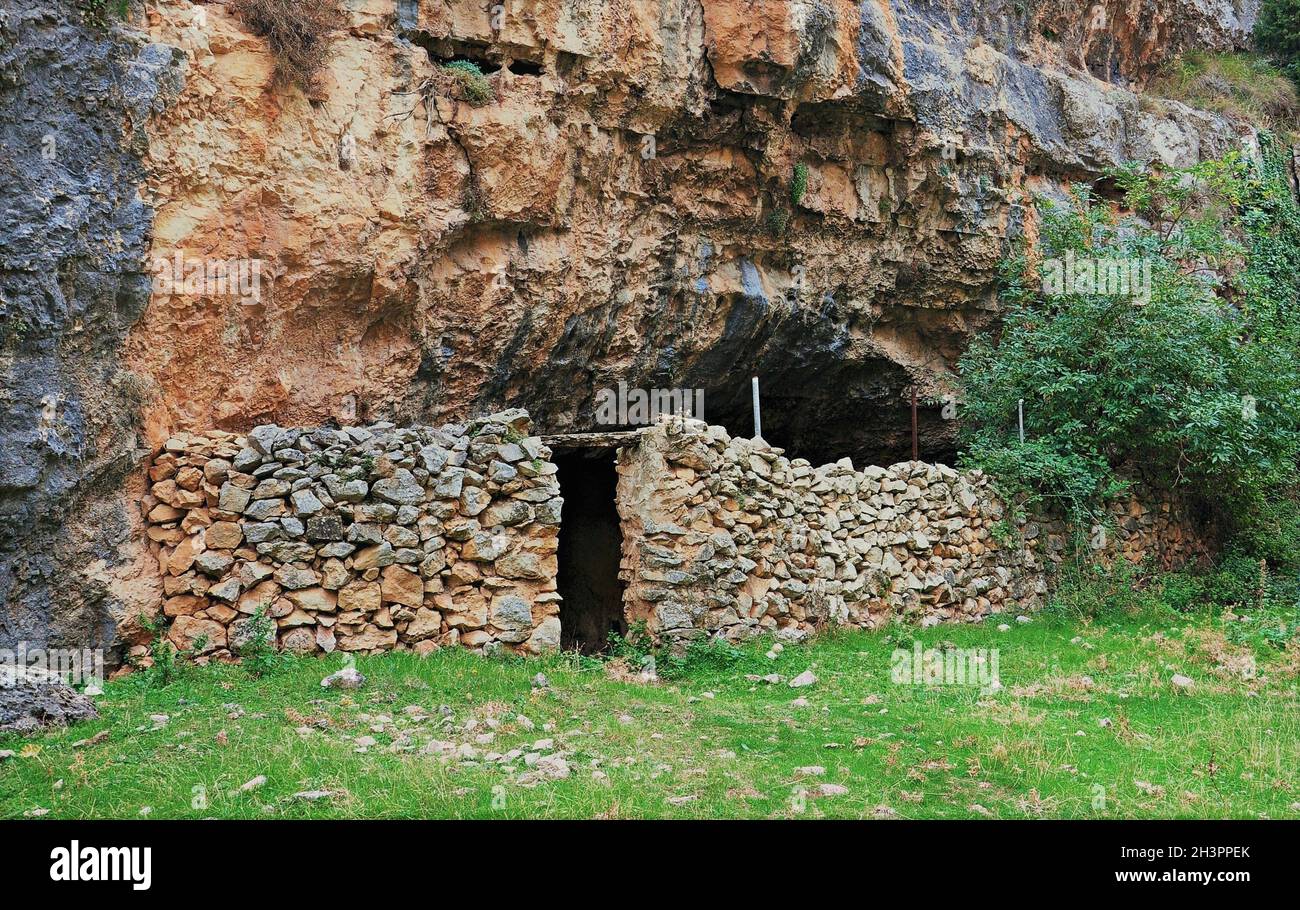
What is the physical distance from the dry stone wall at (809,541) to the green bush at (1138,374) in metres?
0.85

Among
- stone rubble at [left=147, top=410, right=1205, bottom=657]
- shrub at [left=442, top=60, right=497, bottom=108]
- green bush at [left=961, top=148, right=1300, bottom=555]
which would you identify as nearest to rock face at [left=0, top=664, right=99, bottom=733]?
stone rubble at [left=147, top=410, right=1205, bottom=657]

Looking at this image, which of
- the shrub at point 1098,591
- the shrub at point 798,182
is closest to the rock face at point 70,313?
the shrub at point 798,182

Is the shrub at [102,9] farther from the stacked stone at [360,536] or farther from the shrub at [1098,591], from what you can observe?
the shrub at [1098,591]

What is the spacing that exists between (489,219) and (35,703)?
654 centimetres

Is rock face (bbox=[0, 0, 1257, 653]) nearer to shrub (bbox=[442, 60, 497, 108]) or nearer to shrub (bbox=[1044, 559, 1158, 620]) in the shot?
shrub (bbox=[442, 60, 497, 108])

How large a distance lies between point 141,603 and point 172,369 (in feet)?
6.98

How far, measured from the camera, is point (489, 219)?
11562mm

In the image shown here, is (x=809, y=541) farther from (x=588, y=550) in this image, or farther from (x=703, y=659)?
(x=588, y=550)

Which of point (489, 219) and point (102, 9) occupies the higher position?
point (102, 9)

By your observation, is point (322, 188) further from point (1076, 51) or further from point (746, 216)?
point (1076, 51)

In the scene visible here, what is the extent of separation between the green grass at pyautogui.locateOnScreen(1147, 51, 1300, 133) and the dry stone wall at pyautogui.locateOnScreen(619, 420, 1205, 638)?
933 cm

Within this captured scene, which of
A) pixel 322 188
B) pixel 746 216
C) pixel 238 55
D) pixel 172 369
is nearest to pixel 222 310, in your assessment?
pixel 172 369

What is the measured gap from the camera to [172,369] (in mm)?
9688

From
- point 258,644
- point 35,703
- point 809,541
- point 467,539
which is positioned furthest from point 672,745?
point 809,541
